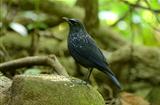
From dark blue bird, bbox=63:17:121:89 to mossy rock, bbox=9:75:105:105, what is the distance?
39 cm

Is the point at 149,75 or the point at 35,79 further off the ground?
the point at 35,79

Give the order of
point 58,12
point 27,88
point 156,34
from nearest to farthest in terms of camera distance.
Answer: point 27,88 < point 156,34 < point 58,12

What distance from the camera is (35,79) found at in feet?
13.1

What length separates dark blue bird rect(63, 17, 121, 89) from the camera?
4.45 metres

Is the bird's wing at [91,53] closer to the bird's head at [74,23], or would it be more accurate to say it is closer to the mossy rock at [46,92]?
the bird's head at [74,23]

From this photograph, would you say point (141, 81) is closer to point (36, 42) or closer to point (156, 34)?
point (156, 34)

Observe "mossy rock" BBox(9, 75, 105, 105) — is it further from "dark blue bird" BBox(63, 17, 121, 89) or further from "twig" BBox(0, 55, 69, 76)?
"twig" BBox(0, 55, 69, 76)

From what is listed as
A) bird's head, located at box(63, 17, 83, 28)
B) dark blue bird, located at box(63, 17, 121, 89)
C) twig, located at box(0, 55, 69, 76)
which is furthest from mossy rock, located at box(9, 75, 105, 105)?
twig, located at box(0, 55, 69, 76)

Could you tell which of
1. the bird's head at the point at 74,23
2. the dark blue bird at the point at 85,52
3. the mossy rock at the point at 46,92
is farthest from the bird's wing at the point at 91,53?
the mossy rock at the point at 46,92

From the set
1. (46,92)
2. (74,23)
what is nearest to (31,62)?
(74,23)

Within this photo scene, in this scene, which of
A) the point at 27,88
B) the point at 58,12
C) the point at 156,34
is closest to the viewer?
the point at 27,88

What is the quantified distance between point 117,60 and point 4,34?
5.28 ft

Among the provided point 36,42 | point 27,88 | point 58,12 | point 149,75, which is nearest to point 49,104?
point 27,88

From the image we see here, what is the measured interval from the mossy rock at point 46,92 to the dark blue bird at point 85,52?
387 mm
